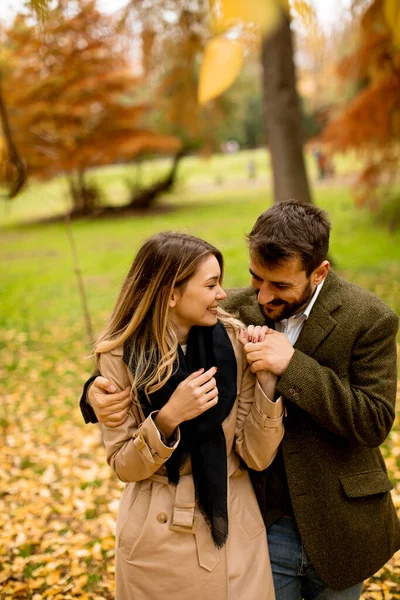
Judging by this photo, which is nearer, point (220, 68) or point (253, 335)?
point (220, 68)

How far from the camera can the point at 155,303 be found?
1880mm

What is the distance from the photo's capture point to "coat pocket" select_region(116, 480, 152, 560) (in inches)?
72.4

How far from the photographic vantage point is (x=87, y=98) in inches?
632

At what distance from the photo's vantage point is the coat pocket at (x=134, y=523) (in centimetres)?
184

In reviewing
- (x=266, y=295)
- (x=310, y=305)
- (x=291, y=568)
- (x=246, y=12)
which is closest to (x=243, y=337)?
(x=266, y=295)

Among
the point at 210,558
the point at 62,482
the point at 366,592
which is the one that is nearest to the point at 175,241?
the point at 210,558

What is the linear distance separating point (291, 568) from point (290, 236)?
1190 millimetres

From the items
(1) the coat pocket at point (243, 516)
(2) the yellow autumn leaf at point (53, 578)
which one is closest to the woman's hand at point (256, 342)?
(1) the coat pocket at point (243, 516)

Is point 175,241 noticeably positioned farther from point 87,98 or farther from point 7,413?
point 87,98

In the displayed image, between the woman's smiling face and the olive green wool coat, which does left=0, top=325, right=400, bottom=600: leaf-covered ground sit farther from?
the woman's smiling face

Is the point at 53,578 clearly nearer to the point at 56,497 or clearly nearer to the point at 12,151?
the point at 56,497

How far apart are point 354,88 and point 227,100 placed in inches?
270

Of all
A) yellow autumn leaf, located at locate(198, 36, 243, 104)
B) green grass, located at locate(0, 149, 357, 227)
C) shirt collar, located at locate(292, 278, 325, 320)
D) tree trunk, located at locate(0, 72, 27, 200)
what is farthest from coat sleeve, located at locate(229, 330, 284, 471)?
green grass, located at locate(0, 149, 357, 227)

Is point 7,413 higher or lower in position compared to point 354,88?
lower
